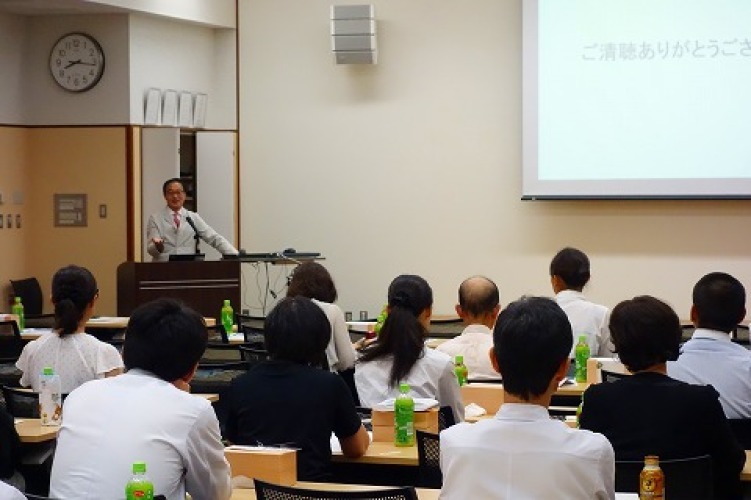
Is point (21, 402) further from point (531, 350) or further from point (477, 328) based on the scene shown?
point (531, 350)

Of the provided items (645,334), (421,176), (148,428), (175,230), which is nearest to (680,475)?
(645,334)

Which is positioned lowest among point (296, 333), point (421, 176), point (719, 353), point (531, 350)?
point (719, 353)

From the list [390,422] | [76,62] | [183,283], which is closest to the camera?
[390,422]

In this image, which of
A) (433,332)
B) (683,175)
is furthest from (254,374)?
(683,175)

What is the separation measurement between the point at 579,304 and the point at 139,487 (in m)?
4.38

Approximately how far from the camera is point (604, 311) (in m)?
7.18

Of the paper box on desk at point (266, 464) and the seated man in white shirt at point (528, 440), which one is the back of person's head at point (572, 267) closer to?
the paper box on desk at point (266, 464)

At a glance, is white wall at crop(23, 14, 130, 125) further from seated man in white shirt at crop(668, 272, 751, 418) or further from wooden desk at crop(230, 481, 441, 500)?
wooden desk at crop(230, 481, 441, 500)

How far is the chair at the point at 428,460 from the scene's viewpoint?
4.27 m

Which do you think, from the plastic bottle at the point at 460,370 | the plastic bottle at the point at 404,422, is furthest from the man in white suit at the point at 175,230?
the plastic bottle at the point at 404,422

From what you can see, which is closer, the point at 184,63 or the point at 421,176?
the point at 184,63

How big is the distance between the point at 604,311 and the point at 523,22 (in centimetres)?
539

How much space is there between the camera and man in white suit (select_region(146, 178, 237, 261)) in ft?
36.9

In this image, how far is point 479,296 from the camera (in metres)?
6.26
